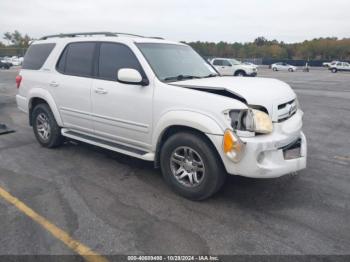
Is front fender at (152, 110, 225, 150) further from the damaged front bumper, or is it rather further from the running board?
the running board

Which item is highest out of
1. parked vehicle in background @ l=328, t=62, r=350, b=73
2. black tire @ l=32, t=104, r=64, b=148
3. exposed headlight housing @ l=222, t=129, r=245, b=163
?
exposed headlight housing @ l=222, t=129, r=245, b=163

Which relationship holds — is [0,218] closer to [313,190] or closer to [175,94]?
[175,94]

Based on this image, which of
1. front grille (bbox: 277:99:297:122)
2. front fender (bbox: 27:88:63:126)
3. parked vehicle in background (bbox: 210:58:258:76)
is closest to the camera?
front grille (bbox: 277:99:297:122)

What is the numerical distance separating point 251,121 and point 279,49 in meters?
99.1

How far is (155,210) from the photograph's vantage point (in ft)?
11.2

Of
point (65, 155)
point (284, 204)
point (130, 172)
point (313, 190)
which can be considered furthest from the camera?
point (65, 155)

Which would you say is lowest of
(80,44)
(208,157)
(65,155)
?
(65,155)

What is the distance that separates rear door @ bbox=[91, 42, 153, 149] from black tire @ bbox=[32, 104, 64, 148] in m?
1.21

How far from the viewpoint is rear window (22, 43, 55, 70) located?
17.7 ft

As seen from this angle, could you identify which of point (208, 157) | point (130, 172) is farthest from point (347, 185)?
point (130, 172)

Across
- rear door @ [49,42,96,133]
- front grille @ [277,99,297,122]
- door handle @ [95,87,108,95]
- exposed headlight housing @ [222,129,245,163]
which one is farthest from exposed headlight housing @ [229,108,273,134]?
rear door @ [49,42,96,133]

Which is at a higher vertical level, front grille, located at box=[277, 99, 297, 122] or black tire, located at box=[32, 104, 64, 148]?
front grille, located at box=[277, 99, 297, 122]

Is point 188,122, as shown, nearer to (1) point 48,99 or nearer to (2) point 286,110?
(2) point 286,110

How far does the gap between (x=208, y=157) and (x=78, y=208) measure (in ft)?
5.20
